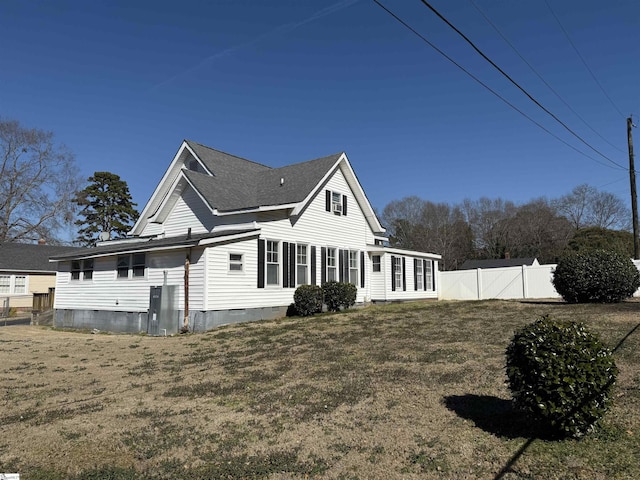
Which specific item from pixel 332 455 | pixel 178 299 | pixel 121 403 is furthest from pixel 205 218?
pixel 332 455

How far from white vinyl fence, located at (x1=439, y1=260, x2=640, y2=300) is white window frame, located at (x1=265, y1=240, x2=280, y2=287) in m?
14.8

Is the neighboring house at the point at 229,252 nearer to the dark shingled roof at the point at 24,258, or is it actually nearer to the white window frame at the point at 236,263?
the white window frame at the point at 236,263

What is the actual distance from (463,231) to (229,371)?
57.5m

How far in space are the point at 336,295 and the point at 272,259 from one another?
350 cm

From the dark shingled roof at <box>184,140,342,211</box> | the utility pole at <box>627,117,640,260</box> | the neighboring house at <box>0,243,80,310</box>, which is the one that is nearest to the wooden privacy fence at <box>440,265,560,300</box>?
the utility pole at <box>627,117,640,260</box>

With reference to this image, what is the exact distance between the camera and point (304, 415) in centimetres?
606

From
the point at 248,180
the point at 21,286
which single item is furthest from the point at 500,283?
the point at 21,286

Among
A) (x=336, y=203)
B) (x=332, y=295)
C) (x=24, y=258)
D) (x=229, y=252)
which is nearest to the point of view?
(x=229, y=252)

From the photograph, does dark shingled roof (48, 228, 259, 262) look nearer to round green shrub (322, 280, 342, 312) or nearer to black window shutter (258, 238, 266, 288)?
black window shutter (258, 238, 266, 288)

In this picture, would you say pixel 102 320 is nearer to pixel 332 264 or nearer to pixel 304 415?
pixel 332 264

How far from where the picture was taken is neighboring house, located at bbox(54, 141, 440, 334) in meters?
16.7

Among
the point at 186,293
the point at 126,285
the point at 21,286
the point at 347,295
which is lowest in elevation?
the point at 347,295

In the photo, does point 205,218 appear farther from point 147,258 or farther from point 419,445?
point 419,445

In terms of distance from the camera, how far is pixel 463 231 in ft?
205
